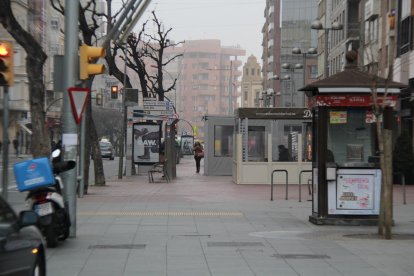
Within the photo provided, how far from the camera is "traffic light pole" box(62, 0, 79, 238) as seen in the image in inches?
442

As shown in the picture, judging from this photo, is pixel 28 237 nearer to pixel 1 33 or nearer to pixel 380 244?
pixel 380 244

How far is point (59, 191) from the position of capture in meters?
10.8

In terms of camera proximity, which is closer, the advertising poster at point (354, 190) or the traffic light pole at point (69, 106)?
the traffic light pole at point (69, 106)

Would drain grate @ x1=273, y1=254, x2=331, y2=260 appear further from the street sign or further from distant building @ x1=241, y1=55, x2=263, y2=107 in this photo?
distant building @ x1=241, y1=55, x2=263, y2=107

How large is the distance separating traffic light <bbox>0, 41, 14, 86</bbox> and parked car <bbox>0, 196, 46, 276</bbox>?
368 cm

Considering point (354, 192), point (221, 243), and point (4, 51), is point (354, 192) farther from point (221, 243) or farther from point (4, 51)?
point (4, 51)

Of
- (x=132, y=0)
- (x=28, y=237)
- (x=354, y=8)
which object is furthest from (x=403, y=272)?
(x=354, y=8)

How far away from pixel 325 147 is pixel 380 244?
9.14ft

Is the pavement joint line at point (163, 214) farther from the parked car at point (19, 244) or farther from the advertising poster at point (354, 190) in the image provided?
the parked car at point (19, 244)

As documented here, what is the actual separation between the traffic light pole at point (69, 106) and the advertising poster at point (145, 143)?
22949mm

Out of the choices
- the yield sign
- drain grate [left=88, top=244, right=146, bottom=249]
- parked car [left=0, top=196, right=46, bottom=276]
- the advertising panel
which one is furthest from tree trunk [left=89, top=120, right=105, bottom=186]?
parked car [left=0, top=196, right=46, bottom=276]

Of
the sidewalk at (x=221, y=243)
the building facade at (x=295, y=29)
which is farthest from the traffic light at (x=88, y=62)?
the building facade at (x=295, y=29)

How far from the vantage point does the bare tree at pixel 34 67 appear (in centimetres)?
1567

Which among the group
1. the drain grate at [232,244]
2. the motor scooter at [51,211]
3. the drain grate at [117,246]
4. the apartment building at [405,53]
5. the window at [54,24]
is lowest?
the drain grate at [117,246]
